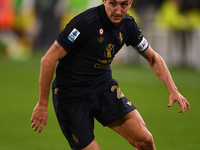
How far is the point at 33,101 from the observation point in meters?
9.13

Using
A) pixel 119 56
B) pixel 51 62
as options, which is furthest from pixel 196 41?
pixel 51 62

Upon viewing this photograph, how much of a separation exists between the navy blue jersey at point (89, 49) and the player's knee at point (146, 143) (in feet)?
2.23

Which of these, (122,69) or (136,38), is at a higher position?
(136,38)

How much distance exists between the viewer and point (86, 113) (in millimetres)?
4137

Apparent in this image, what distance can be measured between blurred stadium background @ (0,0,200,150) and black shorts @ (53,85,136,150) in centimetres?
171

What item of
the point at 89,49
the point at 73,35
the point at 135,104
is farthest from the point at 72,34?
the point at 135,104

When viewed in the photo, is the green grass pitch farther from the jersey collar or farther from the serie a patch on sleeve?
the jersey collar

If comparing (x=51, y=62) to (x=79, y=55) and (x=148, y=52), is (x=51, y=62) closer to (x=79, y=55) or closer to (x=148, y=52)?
(x=79, y=55)

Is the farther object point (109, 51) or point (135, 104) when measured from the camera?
point (135, 104)

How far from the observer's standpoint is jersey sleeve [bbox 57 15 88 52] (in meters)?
3.78

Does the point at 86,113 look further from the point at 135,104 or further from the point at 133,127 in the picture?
the point at 135,104

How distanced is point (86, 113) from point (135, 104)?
15.8 feet

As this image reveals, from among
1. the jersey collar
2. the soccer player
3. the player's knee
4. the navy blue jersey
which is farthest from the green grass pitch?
the jersey collar

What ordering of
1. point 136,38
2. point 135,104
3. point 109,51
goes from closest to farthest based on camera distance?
point 109,51
point 136,38
point 135,104
